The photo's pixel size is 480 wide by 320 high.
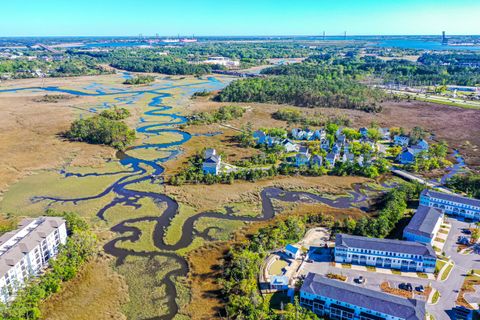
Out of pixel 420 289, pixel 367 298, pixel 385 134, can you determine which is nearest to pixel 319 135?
pixel 385 134

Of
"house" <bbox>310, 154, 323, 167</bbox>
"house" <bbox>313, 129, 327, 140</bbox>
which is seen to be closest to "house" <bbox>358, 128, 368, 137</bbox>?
"house" <bbox>313, 129, 327, 140</bbox>

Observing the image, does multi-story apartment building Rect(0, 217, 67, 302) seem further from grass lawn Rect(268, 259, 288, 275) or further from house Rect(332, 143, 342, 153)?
house Rect(332, 143, 342, 153)

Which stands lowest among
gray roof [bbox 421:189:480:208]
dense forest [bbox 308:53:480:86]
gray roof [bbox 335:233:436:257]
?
gray roof [bbox 335:233:436:257]

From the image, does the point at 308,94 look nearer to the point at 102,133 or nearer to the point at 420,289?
the point at 102,133

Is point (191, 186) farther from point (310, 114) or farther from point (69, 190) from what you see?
point (310, 114)

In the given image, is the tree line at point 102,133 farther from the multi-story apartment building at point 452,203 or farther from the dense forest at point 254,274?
the multi-story apartment building at point 452,203
